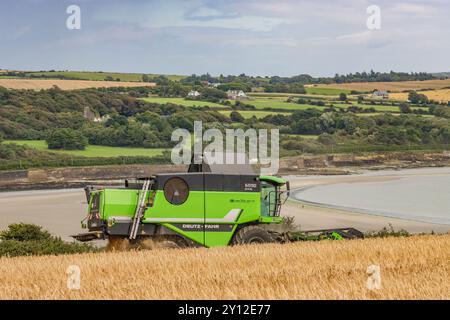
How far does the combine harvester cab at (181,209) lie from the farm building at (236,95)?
115949 mm

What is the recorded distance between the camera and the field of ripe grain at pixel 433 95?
5588 inches

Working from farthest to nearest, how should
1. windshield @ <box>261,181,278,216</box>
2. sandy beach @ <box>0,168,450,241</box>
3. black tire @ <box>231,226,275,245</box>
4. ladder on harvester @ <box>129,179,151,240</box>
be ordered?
sandy beach @ <box>0,168,450,241</box> < windshield @ <box>261,181,278,216</box> < black tire @ <box>231,226,275,245</box> < ladder on harvester @ <box>129,179,151,240</box>

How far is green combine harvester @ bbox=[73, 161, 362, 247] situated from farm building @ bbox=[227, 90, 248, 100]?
380 ft

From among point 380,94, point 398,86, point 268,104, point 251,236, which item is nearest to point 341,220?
point 251,236

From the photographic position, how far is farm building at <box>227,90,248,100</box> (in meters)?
139

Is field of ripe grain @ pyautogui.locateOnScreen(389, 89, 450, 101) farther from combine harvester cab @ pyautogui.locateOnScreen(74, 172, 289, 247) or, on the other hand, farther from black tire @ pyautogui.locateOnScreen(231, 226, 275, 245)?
combine harvester cab @ pyautogui.locateOnScreen(74, 172, 289, 247)

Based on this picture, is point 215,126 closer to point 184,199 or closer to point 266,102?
point 266,102

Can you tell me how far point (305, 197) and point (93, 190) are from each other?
3266 centimetres

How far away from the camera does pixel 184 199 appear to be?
22.2 meters

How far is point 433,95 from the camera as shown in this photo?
477 ft

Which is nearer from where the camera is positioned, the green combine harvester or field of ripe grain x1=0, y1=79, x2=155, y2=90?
the green combine harvester

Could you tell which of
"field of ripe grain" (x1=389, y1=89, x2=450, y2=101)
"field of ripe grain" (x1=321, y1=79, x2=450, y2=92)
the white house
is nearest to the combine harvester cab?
the white house
